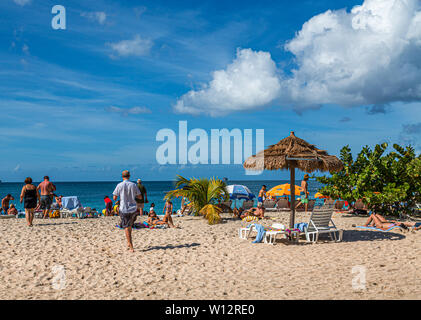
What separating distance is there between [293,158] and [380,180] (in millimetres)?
6292

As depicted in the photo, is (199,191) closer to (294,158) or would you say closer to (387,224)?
(294,158)

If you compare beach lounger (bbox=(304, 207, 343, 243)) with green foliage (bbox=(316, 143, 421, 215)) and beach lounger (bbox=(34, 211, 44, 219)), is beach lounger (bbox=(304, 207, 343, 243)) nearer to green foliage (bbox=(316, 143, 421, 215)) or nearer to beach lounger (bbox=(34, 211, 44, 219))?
green foliage (bbox=(316, 143, 421, 215))

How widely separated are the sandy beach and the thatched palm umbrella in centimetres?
178

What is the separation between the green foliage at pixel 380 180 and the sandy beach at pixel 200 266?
354cm

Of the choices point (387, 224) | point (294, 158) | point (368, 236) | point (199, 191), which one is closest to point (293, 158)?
point (294, 158)

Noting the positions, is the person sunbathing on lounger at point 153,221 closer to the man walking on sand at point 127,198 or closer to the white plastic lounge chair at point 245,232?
the white plastic lounge chair at point 245,232

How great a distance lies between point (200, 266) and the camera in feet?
21.0

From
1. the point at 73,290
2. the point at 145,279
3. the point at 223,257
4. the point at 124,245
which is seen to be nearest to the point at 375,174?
the point at 223,257

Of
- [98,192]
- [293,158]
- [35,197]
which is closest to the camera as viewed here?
[293,158]

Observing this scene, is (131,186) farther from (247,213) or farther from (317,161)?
(247,213)

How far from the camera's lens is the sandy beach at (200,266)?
5008 mm

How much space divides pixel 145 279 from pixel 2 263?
2.82m

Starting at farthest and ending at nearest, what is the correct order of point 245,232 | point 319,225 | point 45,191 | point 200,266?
point 45,191
point 245,232
point 319,225
point 200,266
